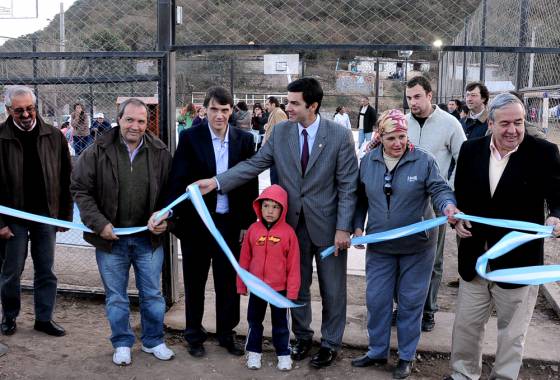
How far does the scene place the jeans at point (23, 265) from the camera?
486 centimetres

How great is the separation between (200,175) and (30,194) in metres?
1.40

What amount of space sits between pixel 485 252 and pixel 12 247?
356 cm

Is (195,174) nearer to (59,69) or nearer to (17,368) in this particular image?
(17,368)

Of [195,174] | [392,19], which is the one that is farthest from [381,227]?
[392,19]

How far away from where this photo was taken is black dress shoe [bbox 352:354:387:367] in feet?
14.8

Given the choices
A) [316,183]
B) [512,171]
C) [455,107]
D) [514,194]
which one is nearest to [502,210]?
[514,194]

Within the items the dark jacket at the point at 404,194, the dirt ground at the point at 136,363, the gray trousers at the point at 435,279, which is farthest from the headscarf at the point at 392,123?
the dirt ground at the point at 136,363

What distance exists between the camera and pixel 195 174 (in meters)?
4.66

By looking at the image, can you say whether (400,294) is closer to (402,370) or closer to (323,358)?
(402,370)

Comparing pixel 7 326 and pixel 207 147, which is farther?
pixel 7 326

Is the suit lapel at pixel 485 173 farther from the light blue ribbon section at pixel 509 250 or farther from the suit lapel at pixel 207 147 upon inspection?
the suit lapel at pixel 207 147

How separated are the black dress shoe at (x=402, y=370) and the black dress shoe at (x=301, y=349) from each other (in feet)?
2.25

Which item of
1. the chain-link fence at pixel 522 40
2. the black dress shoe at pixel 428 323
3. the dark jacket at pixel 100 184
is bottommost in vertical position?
the black dress shoe at pixel 428 323

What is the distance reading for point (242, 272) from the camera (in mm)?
4328
